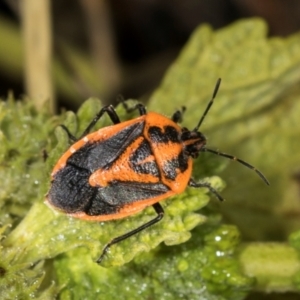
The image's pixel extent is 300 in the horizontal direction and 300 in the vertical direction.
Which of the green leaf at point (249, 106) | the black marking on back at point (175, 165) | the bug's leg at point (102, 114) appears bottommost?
the green leaf at point (249, 106)

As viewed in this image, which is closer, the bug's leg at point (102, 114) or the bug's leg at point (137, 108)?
the bug's leg at point (102, 114)

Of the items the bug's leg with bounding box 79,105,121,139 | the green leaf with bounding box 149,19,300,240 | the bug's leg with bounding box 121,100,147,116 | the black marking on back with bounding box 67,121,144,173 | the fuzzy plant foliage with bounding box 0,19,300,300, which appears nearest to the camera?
the fuzzy plant foliage with bounding box 0,19,300,300

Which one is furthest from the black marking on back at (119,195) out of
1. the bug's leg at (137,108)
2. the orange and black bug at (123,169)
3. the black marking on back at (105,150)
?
the bug's leg at (137,108)

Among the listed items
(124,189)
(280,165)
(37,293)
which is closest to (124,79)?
(280,165)

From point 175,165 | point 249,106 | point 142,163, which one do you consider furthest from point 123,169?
point 249,106

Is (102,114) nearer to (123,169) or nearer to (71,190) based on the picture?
(123,169)

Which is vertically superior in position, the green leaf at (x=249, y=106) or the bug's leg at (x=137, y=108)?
the bug's leg at (x=137, y=108)

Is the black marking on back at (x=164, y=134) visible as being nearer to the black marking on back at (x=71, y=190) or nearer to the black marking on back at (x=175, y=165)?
the black marking on back at (x=175, y=165)

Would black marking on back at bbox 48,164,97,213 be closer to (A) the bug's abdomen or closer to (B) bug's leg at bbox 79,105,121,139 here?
(B) bug's leg at bbox 79,105,121,139

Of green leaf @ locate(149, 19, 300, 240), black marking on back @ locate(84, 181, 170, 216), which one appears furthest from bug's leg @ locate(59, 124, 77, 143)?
green leaf @ locate(149, 19, 300, 240)
